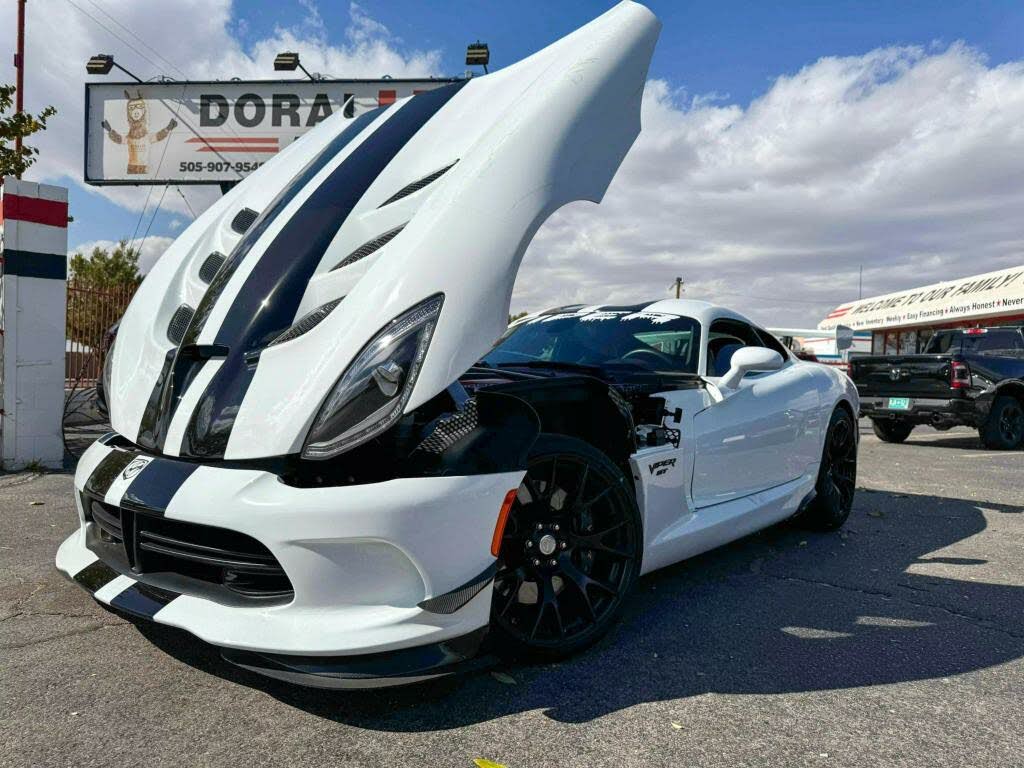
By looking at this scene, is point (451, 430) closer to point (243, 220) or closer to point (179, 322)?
point (179, 322)

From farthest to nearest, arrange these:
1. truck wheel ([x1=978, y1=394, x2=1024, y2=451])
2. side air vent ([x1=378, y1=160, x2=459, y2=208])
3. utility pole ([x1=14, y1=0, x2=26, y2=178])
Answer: utility pole ([x1=14, y1=0, x2=26, y2=178]), truck wheel ([x1=978, y1=394, x2=1024, y2=451]), side air vent ([x1=378, y1=160, x2=459, y2=208])

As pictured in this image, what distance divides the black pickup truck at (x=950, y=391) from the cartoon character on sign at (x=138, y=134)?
12.7m

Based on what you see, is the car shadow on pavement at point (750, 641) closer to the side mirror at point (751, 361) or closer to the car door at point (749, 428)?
the car door at point (749, 428)

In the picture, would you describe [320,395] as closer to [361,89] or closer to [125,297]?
[125,297]

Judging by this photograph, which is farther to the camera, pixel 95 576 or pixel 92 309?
pixel 92 309

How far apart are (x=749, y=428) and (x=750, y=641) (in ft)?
3.65

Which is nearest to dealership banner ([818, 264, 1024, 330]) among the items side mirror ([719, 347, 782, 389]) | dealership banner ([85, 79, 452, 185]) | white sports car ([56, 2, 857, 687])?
dealership banner ([85, 79, 452, 185])

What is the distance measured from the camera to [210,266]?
2.87 meters

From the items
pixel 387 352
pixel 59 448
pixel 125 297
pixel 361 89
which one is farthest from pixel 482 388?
pixel 361 89

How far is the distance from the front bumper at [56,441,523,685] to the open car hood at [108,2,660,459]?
16cm

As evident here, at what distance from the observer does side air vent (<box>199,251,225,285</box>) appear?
2826 millimetres

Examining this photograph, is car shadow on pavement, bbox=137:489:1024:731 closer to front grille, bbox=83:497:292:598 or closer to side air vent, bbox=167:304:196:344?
front grille, bbox=83:497:292:598

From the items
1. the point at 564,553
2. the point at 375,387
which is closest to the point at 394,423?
the point at 375,387

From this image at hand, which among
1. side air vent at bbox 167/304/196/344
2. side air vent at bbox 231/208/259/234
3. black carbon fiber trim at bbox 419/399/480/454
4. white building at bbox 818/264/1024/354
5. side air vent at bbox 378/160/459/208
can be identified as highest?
white building at bbox 818/264/1024/354
